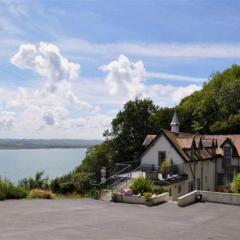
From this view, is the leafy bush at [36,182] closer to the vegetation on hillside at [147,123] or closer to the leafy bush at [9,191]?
the leafy bush at [9,191]

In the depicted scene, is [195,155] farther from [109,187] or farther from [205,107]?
[205,107]

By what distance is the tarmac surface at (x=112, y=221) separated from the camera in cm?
1867

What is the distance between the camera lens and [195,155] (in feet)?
151

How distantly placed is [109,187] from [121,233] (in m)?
17.2

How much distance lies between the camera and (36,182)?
37.2 m

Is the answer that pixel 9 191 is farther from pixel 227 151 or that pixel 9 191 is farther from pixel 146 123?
pixel 146 123

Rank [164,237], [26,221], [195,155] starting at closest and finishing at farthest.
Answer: [164,237] < [26,221] < [195,155]

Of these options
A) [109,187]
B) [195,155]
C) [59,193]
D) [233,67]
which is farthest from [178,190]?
[233,67]

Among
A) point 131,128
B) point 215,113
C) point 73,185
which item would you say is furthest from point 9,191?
point 215,113

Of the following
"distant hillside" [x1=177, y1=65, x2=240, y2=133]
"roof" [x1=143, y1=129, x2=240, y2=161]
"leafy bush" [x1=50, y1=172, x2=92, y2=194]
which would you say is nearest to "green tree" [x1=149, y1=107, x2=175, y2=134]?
"distant hillside" [x1=177, y1=65, x2=240, y2=133]

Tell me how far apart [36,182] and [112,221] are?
16.5 metres

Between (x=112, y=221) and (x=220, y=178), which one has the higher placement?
(x=220, y=178)

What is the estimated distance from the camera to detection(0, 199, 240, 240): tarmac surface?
61.3 feet

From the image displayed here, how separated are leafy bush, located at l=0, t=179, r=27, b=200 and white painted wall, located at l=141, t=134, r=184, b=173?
676 inches
